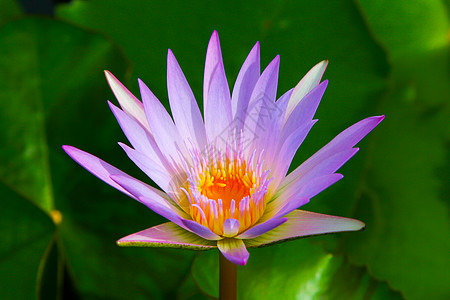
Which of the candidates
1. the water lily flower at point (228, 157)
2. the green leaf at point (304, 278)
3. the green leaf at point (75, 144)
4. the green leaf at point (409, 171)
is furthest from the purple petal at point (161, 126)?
the green leaf at point (409, 171)

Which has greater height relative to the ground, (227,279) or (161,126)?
(161,126)

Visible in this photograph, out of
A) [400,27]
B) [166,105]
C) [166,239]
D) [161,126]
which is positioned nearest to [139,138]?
[161,126]

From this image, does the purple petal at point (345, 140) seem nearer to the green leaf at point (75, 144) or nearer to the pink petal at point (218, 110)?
the pink petal at point (218, 110)

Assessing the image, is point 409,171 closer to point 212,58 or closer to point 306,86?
point 306,86

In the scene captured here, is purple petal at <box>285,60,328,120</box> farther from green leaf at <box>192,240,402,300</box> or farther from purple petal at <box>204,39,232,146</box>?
green leaf at <box>192,240,402,300</box>

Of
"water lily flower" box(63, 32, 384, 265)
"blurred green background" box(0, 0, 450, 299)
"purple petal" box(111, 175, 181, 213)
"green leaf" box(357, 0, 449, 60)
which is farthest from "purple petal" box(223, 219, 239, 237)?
"green leaf" box(357, 0, 449, 60)

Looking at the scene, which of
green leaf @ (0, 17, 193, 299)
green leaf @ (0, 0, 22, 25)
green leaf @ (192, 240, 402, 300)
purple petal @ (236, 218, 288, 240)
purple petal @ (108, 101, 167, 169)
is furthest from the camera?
green leaf @ (0, 0, 22, 25)
